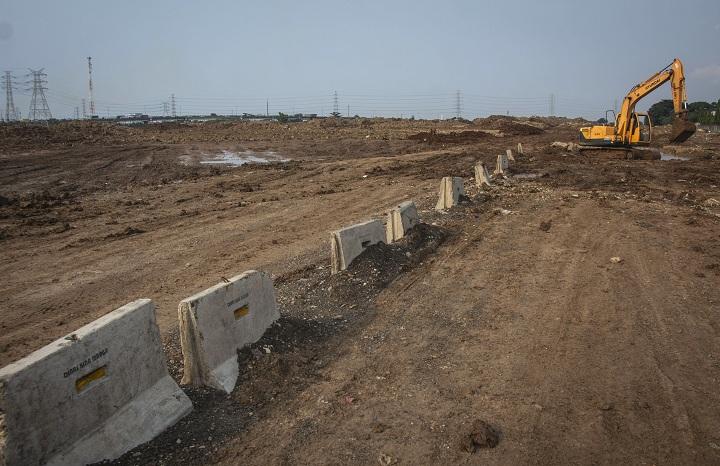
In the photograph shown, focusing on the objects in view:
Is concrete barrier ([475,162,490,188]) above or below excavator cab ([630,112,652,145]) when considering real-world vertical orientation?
below

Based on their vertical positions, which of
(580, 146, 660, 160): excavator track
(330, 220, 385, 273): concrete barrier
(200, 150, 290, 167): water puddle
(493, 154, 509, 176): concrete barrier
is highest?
(200, 150, 290, 167): water puddle

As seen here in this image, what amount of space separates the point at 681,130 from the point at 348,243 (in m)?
20.6

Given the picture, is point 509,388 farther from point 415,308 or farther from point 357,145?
point 357,145

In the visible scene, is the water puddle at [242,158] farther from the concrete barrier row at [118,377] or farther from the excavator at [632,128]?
the concrete barrier row at [118,377]

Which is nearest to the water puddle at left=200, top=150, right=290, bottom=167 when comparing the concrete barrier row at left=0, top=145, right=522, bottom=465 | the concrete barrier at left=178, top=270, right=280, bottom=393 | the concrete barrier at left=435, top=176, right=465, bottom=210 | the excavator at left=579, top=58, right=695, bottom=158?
the concrete barrier at left=435, top=176, right=465, bottom=210

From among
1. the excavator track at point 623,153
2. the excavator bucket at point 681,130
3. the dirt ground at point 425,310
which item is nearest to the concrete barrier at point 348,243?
the dirt ground at point 425,310

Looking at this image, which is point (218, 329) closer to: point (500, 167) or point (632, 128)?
point (500, 167)

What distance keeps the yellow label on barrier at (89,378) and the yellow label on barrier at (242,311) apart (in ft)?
4.76

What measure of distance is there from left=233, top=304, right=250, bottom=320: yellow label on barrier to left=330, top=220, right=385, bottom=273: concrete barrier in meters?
2.46

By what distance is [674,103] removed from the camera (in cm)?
2303

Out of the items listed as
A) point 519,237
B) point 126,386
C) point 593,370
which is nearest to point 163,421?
point 126,386

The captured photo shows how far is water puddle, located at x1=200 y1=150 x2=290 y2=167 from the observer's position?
81.6 feet

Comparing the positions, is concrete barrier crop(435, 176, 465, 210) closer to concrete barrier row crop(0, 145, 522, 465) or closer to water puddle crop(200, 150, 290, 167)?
concrete barrier row crop(0, 145, 522, 465)

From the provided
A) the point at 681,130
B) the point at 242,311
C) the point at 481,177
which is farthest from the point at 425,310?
the point at 681,130
